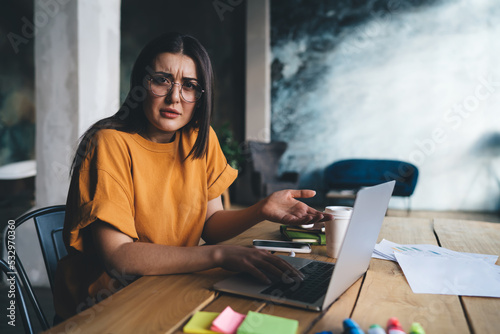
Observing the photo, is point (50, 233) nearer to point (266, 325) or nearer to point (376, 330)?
point (266, 325)

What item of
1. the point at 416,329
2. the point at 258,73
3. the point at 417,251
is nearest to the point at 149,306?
the point at 416,329

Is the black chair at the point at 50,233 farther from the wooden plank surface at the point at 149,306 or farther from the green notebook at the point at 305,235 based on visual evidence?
the green notebook at the point at 305,235

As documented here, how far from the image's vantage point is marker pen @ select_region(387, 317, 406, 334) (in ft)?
1.96

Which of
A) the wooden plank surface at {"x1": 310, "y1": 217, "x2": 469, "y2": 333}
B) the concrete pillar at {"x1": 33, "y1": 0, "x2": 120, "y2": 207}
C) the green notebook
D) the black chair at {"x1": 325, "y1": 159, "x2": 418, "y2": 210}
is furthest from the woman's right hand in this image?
the black chair at {"x1": 325, "y1": 159, "x2": 418, "y2": 210}

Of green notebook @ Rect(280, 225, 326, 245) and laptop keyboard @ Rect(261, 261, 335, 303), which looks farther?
green notebook @ Rect(280, 225, 326, 245)

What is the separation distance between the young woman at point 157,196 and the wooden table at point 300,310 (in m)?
0.08

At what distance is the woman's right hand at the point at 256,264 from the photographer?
81cm

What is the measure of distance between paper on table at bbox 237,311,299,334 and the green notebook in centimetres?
56

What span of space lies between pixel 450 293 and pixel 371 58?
5767 millimetres

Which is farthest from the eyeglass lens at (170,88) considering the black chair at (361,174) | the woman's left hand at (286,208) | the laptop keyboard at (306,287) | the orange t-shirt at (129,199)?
the black chair at (361,174)

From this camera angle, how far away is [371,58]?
19.8ft

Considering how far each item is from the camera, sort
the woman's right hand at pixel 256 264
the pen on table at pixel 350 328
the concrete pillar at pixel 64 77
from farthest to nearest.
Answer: the concrete pillar at pixel 64 77 < the woman's right hand at pixel 256 264 < the pen on table at pixel 350 328

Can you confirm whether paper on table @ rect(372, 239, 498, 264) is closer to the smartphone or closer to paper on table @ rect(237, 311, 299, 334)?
the smartphone

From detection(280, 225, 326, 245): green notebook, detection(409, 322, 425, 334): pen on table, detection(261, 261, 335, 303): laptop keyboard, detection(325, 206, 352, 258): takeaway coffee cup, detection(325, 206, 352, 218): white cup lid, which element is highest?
detection(325, 206, 352, 218): white cup lid
